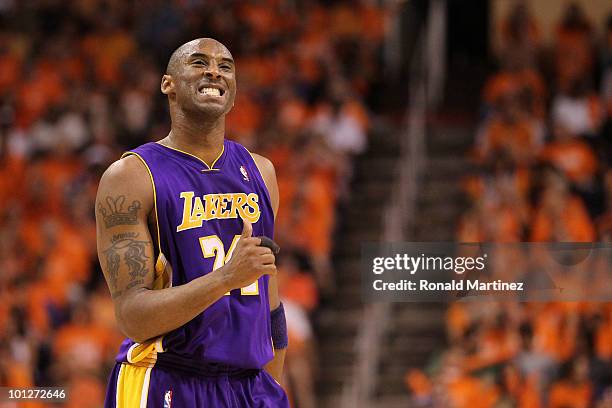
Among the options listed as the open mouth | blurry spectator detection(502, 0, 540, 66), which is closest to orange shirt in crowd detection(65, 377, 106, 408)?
the open mouth

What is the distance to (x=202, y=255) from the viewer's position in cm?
358

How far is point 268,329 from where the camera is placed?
12.3 ft

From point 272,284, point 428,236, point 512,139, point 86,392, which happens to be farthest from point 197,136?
point 512,139

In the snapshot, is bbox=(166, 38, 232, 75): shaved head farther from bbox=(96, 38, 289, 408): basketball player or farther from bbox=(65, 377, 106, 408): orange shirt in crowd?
bbox=(65, 377, 106, 408): orange shirt in crowd

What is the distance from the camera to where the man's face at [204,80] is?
12.1 feet

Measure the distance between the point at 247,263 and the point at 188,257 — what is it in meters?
0.34

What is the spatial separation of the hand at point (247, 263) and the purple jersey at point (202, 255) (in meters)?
0.27

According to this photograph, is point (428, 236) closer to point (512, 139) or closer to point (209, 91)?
point (512, 139)

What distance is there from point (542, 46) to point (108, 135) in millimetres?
4838

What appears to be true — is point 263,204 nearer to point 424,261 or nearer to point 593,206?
point 424,261

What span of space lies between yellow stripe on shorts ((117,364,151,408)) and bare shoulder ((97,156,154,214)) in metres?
0.54

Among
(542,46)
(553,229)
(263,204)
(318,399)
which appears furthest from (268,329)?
(542,46)

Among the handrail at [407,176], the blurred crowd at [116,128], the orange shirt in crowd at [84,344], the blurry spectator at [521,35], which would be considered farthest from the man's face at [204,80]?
the blurry spectator at [521,35]

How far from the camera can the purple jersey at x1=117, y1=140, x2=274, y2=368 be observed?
354 cm
